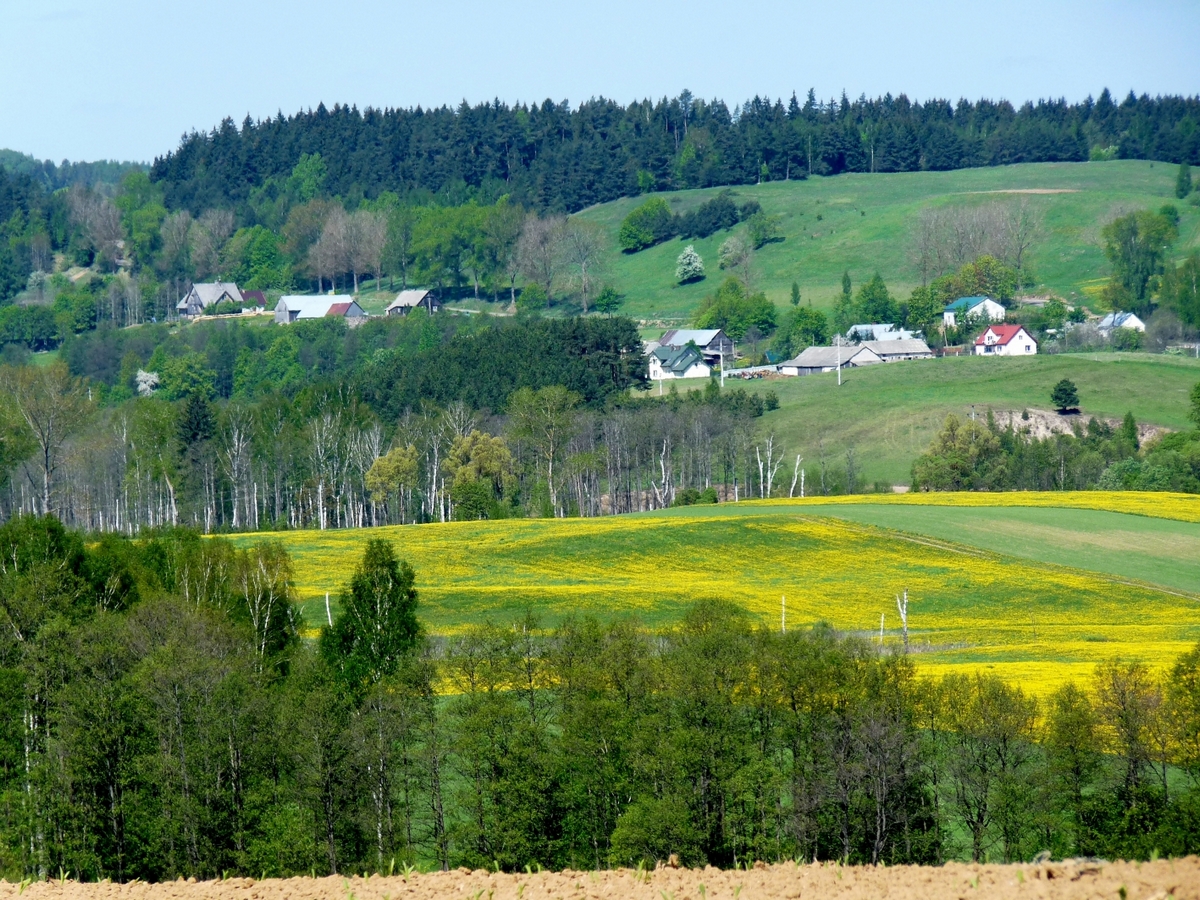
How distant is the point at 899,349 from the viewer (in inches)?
6865

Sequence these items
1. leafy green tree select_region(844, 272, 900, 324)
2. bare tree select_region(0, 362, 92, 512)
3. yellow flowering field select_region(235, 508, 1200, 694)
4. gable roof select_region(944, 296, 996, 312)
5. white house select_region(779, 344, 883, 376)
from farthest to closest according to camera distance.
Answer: leafy green tree select_region(844, 272, 900, 324)
gable roof select_region(944, 296, 996, 312)
white house select_region(779, 344, 883, 376)
bare tree select_region(0, 362, 92, 512)
yellow flowering field select_region(235, 508, 1200, 694)

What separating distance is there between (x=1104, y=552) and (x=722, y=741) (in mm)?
45757

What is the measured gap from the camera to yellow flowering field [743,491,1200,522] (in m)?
91.3

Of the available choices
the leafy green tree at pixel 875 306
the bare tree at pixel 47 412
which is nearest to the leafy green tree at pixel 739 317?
the leafy green tree at pixel 875 306

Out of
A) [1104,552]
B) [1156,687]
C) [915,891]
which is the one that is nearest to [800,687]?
[1156,687]

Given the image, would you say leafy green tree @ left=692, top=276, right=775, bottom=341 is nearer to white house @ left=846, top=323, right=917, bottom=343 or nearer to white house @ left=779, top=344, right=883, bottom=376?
white house @ left=846, top=323, right=917, bottom=343

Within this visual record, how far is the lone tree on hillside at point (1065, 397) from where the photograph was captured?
445 feet

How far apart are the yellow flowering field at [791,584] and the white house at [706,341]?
313 feet

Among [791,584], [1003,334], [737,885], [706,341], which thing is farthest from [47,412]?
[1003,334]

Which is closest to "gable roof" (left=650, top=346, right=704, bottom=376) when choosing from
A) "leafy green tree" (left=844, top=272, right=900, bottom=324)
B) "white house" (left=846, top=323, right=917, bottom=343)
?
"white house" (left=846, top=323, right=917, bottom=343)

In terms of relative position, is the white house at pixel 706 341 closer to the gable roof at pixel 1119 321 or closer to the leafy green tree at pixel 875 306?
the leafy green tree at pixel 875 306

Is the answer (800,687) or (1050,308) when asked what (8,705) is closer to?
(800,687)

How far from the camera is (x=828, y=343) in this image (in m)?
187

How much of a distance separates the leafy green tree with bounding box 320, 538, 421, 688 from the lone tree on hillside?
94.7m
